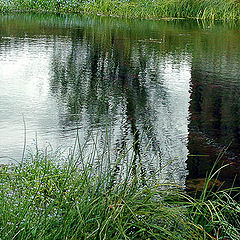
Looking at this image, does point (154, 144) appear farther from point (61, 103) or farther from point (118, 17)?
point (118, 17)

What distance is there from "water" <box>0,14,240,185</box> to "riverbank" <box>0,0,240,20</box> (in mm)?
5780

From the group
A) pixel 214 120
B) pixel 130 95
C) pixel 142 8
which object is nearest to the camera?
pixel 214 120

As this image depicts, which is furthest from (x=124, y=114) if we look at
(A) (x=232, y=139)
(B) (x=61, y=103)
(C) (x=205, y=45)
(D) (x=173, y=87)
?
(C) (x=205, y=45)

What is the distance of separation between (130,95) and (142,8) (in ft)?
43.8

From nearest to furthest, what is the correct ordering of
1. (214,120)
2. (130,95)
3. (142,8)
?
1. (214,120)
2. (130,95)
3. (142,8)

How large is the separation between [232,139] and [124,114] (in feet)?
4.03

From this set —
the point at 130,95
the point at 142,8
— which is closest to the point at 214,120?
the point at 130,95

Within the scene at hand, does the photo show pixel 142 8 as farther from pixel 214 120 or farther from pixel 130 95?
pixel 214 120

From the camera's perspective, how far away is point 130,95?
22.1 ft

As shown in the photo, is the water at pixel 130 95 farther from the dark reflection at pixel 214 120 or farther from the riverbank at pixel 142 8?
the riverbank at pixel 142 8

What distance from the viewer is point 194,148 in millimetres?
4801

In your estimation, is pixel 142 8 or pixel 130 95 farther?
pixel 142 8

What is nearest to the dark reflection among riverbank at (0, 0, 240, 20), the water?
the water

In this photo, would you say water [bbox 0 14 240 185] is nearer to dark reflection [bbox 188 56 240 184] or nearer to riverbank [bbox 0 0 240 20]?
dark reflection [bbox 188 56 240 184]
